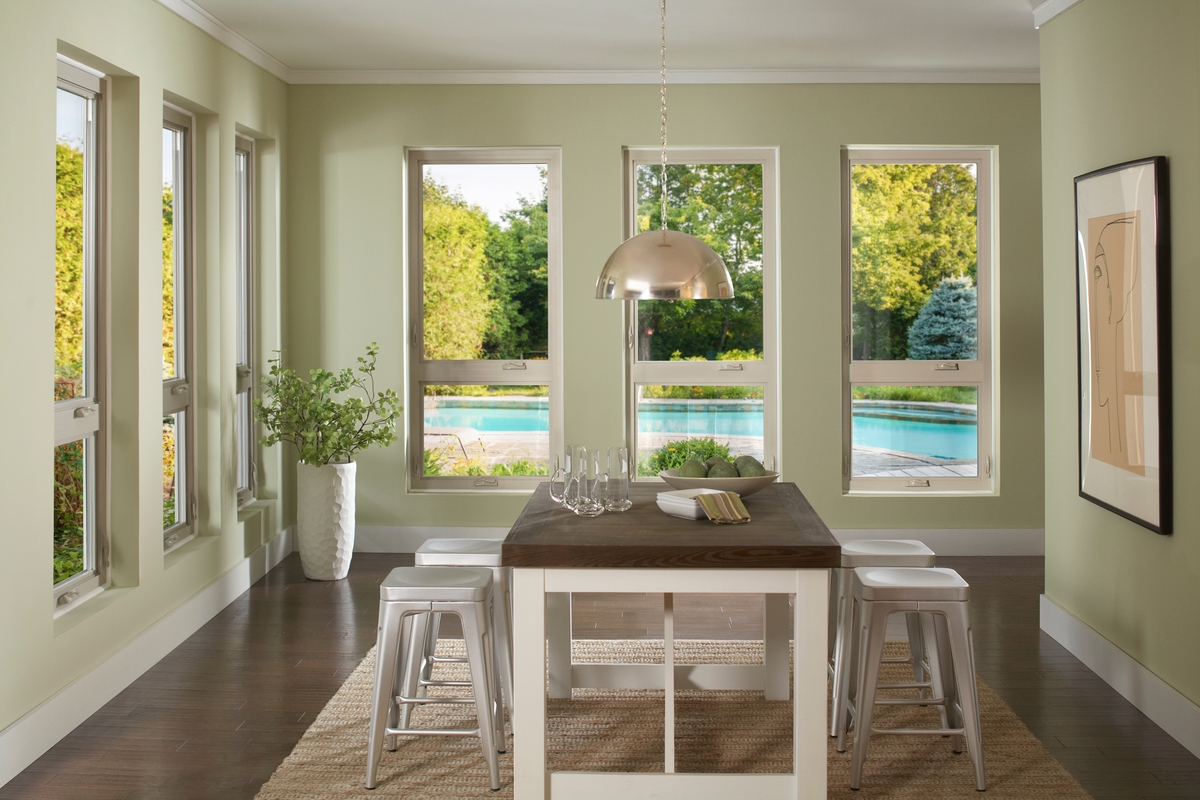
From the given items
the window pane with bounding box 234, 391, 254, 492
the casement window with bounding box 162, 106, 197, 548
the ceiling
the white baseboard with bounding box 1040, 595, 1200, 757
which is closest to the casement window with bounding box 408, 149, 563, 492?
the ceiling

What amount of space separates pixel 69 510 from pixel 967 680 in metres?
3.08

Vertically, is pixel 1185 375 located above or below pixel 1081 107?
below

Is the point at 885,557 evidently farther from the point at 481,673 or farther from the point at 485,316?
the point at 485,316

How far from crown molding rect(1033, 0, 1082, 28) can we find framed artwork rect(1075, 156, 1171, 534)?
2.59 ft

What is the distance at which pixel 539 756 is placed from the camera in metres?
2.67

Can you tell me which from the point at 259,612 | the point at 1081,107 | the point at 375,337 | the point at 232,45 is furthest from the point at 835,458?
the point at 232,45

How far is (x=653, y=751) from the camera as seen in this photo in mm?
3129

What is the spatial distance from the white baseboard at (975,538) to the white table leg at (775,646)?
224cm

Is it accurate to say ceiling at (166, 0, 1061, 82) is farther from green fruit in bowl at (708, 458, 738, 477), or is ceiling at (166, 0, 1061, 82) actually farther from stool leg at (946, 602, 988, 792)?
Result: stool leg at (946, 602, 988, 792)

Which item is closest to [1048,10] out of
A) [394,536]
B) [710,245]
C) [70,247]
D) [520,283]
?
[710,245]

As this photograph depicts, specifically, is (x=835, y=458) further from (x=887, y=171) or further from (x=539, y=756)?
(x=539, y=756)

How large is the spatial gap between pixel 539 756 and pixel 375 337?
3.40m

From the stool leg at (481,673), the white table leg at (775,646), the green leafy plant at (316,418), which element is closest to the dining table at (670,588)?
the stool leg at (481,673)

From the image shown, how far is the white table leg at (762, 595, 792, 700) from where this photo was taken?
3496mm
